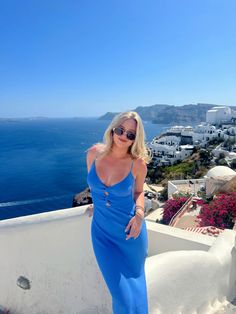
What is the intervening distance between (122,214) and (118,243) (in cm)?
21

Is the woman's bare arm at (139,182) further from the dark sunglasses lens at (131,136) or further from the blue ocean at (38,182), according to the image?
the blue ocean at (38,182)

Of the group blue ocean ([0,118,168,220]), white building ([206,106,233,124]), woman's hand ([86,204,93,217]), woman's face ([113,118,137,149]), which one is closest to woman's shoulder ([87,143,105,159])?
woman's face ([113,118,137,149])

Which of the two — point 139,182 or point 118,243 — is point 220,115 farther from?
point 118,243

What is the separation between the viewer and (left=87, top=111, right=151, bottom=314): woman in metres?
2.01

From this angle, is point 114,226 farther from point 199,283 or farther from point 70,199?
point 70,199

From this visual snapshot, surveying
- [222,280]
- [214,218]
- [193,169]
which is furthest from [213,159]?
[222,280]

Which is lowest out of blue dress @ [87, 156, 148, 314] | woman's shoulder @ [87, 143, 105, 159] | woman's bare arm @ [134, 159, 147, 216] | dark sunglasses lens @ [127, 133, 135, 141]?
blue dress @ [87, 156, 148, 314]

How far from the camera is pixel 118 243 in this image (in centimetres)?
207

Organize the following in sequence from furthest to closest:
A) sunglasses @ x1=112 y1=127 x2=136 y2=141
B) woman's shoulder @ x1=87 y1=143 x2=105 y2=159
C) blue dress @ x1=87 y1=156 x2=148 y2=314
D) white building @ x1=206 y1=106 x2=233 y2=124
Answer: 1. white building @ x1=206 y1=106 x2=233 y2=124
2. woman's shoulder @ x1=87 y1=143 x2=105 y2=159
3. sunglasses @ x1=112 y1=127 x2=136 y2=141
4. blue dress @ x1=87 y1=156 x2=148 y2=314

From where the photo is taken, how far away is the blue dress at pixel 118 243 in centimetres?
201

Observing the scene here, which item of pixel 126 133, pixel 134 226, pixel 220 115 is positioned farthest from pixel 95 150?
pixel 220 115

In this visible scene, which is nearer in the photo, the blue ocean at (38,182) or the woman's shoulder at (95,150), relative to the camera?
the woman's shoulder at (95,150)

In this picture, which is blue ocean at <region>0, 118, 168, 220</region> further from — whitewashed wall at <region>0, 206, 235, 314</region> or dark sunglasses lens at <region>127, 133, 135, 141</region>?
dark sunglasses lens at <region>127, 133, 135, 141</region>

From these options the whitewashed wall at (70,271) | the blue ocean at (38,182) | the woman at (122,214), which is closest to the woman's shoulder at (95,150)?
the woman at (122,214)
